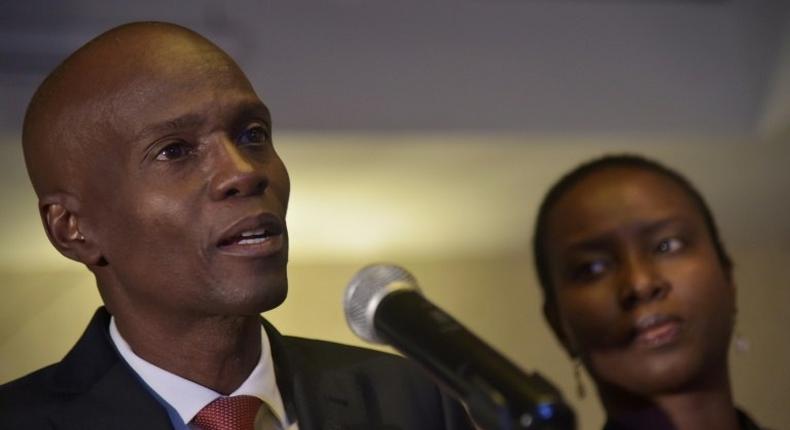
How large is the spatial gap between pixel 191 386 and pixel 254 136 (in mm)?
261

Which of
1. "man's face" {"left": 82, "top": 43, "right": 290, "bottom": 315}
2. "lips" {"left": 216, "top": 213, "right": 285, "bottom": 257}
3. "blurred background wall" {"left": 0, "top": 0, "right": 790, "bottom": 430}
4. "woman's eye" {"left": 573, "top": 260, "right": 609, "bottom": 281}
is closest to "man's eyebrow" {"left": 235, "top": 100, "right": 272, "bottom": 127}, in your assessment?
"man's face" {"left": 82, "top": 43, "right": 290, "bottom": 315}

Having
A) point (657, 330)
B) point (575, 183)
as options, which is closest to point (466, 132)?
point (575, 183)

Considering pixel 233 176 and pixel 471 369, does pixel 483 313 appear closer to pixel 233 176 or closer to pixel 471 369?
pixel 233 176

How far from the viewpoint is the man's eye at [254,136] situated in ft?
4.22

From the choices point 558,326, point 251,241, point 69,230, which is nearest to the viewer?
point 251,241

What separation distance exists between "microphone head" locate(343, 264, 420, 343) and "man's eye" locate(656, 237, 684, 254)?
0.62 metres

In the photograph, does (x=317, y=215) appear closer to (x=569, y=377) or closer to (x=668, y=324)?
(x=569, y=377)

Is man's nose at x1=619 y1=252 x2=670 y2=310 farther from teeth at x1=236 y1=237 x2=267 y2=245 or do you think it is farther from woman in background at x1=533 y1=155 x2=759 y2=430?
teeth at x1=236 y1=237 x2=267 y2=245

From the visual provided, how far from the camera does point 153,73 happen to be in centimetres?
128

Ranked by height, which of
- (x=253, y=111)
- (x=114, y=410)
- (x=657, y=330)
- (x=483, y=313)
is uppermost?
(x=253, y=111)

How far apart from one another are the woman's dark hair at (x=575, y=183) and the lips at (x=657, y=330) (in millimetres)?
180

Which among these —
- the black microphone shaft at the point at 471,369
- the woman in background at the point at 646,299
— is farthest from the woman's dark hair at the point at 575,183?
the black microphone shaft at the point at 471,369

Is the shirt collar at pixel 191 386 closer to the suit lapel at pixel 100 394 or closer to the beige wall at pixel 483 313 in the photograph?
the suit lapel at pixel 100 394

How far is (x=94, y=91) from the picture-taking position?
4.23 feet
